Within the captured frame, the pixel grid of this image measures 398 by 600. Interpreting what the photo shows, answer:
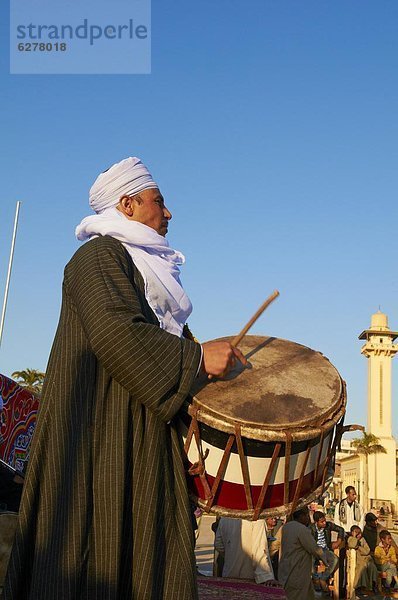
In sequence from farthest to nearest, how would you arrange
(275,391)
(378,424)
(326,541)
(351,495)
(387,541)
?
(378,424) < (351,495) < (387,541) < (326,541) < (275,391)

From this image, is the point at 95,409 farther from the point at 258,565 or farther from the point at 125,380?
the point at 258,565

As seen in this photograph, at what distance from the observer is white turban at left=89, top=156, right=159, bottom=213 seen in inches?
110

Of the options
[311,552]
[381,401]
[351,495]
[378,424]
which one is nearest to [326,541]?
[351,495]

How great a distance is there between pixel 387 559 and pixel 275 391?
28.7 ft

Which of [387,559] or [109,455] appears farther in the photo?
→ [387,559]

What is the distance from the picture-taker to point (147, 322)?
2406 millimetres

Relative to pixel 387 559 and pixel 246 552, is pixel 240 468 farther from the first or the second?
pixel 387 559

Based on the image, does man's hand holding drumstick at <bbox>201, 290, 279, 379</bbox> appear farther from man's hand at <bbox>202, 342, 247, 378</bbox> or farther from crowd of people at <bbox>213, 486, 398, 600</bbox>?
crowd of people at <bbox>213, 486, 398, 600</bbox>

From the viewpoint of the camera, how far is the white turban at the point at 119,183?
2.78m

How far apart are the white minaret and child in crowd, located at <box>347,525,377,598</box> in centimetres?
5182

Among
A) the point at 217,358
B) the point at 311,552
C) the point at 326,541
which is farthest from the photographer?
the point at 326,541

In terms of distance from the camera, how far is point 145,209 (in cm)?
279

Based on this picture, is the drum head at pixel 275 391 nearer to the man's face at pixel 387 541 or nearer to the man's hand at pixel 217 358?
the man's hand at pixel 217 358

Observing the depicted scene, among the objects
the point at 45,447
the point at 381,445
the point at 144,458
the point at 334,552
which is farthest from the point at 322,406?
the point at 381,445
